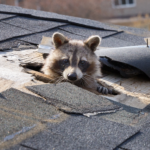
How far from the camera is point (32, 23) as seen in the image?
5.54 m

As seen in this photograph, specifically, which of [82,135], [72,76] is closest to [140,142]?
[82,135]

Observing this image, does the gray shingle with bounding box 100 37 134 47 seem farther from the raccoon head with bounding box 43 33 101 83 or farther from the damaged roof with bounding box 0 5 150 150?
the damaged roof with bounding box 0 5 150 150

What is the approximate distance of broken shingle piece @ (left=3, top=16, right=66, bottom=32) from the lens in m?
5.31

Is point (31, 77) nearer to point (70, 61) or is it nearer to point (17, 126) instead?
point (70, 61)

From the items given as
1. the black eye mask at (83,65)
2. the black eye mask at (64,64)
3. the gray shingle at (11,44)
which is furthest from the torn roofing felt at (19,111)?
the gray shingle at (11,44)

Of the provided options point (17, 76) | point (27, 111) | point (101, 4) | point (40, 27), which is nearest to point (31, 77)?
point (17, 76)

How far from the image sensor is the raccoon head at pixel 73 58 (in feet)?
13.1

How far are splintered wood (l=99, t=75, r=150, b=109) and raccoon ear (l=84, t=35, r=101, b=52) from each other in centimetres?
51

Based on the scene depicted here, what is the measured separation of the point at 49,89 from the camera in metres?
2.91

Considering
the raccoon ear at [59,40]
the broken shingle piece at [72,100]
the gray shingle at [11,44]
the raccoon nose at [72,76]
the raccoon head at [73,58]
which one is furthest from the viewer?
the gray shingle at [11,44]

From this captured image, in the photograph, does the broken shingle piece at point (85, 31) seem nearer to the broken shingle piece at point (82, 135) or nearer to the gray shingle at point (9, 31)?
the gray shingle at point (9, 31)

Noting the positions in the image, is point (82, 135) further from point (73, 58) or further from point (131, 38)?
point (131, 38)

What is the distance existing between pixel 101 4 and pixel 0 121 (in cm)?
2016

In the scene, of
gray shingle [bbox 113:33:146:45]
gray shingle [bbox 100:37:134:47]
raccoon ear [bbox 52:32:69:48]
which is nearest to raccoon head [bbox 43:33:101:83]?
raccoon ear [bbox 52:32:69:48]
